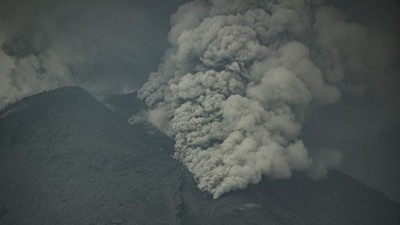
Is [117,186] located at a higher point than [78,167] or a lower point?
lower

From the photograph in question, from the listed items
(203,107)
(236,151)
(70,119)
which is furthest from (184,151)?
(70,119)

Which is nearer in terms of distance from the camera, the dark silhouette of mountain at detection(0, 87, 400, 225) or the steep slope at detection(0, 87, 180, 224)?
the steep slope at detection(0, 87, 180, 224)

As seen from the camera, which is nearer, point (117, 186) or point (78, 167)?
point (117, 186)

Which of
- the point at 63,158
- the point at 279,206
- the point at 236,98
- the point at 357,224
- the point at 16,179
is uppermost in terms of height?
the point at 236,98

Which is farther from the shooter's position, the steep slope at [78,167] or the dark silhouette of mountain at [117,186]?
the dark silhouette of mountain at [117,186]

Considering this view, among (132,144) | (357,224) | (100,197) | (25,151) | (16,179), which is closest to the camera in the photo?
(100,197)

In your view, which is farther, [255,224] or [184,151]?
[184,151]

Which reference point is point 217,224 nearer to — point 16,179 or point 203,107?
point 203,107

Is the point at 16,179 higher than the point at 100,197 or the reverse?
higher
